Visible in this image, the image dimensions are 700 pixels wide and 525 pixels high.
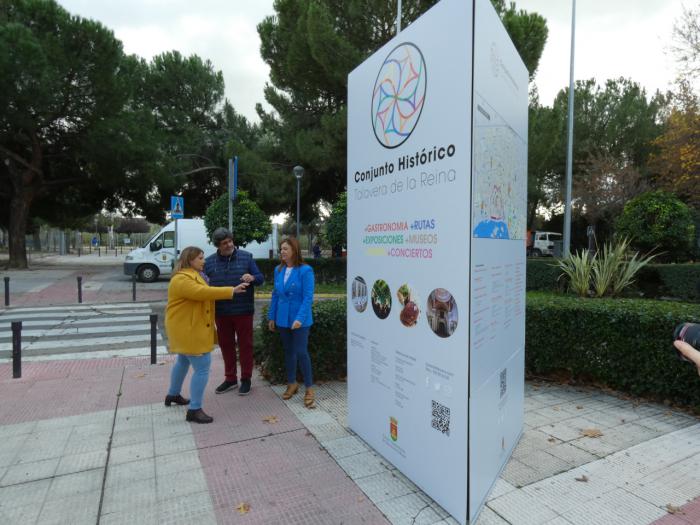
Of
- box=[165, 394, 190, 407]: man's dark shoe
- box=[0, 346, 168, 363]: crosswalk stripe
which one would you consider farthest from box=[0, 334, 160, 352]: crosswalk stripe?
box=[165, 394, 190, 407]: man's dark shoe

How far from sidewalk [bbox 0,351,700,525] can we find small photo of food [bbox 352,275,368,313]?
1.15 metres

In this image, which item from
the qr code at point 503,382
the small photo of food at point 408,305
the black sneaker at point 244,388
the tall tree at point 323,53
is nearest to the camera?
the small photo of food at point 408,305

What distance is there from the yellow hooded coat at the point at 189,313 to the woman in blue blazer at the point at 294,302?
607 millimetres

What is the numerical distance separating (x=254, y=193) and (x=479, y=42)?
62.2 feet

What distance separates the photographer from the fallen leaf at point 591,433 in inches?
152

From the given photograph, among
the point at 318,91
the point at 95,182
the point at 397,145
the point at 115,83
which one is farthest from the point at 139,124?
the point at 397,145

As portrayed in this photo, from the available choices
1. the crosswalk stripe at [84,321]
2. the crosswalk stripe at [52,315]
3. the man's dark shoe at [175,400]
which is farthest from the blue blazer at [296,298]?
the crosswalk stripe at [52,315]

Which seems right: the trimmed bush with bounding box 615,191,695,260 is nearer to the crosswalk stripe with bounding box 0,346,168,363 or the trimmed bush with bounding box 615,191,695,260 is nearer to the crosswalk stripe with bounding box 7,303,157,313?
the crosswalk stripe with bounding box 0,346,168,363

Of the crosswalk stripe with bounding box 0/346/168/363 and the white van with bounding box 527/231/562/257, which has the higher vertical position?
the white van with bounding box 527/231/562/257

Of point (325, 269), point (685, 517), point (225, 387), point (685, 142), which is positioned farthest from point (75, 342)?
point (685, 142)

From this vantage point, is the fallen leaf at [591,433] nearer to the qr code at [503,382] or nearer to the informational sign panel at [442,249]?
the informational sign panel at [442,249]

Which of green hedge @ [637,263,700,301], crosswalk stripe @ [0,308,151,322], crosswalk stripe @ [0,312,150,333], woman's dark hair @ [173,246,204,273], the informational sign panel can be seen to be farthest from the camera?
green hedge @ [637,263,700,301]

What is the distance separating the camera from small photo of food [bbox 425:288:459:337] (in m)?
2.60

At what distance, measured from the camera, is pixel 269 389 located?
5074 mm
